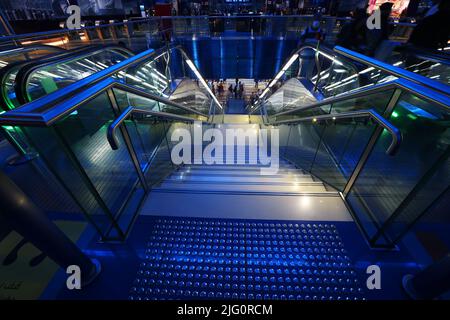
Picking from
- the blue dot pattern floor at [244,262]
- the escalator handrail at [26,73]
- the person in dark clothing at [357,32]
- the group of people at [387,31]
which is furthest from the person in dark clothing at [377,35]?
the escalator handrail at [26,73]

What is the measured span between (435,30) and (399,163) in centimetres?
331

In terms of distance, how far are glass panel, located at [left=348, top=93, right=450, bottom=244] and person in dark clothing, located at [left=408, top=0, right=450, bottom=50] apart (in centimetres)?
258

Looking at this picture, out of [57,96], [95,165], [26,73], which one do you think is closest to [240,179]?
[95,165]

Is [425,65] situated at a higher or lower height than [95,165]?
higher

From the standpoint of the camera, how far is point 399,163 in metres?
2.13

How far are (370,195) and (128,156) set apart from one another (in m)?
2.52

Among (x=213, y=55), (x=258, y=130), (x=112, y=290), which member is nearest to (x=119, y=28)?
(x=213, y=55)

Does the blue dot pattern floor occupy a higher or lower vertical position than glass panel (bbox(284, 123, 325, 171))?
higher

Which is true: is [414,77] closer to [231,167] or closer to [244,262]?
[244,262]

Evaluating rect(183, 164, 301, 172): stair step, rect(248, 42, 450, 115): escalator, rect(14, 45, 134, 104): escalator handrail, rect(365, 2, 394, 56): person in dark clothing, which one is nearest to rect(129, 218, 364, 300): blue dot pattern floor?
rect(248, 42, 450, 115): escalator

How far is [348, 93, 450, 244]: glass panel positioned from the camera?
5.89ft

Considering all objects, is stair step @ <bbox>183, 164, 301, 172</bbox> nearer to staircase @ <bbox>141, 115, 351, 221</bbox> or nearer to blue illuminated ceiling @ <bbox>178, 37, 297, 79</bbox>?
staircase @ <bbox>141, 115, 351, 221</bbox>
